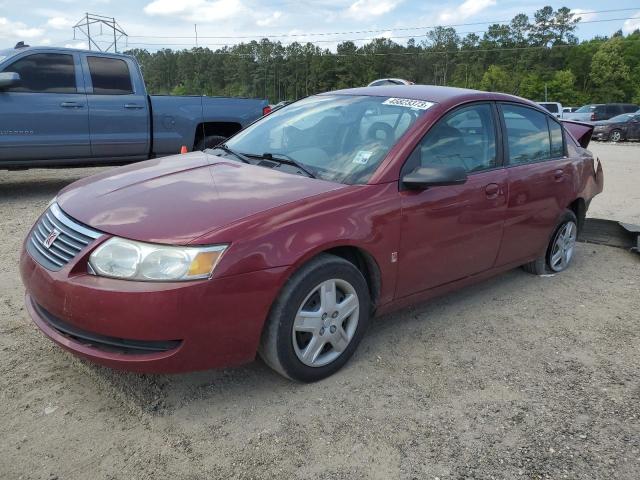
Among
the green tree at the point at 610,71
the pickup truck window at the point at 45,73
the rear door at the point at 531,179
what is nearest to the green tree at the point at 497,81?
the green tree at the point at 610,71

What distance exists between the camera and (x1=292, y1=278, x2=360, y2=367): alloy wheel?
2764 millimetres

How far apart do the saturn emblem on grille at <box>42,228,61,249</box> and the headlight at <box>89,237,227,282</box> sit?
0.42 metres

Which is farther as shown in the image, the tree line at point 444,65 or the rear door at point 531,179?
the tree line at point 444,65

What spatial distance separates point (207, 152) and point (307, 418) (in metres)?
2.15

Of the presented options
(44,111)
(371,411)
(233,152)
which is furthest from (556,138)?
(44,111)

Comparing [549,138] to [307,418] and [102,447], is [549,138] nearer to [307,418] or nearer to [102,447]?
[307,418]

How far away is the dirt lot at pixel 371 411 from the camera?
2293 millimetres

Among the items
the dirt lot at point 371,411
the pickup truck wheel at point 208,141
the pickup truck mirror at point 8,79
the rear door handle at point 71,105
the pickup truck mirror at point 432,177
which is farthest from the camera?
the pickup truck wheel at point 208,141

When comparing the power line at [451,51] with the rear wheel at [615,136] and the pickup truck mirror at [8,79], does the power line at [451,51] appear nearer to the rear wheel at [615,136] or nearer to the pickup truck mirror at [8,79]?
the rear wheel at [615,136]

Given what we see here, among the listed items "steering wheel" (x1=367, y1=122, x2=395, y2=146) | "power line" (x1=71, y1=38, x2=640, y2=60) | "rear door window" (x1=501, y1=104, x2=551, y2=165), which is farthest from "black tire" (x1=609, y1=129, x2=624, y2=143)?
"power line" (x1=71, y1=38, x2=640, y2=60)

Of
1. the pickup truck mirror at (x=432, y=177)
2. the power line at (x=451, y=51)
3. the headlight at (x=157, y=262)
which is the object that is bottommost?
the headlight at (x=157, y=262)

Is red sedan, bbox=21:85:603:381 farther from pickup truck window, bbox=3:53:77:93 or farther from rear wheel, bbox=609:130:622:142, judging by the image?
rear wheel, bbox=609:130:622:142

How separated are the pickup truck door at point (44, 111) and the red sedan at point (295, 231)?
4.19 m

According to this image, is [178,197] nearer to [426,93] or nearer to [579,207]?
[426,93]
